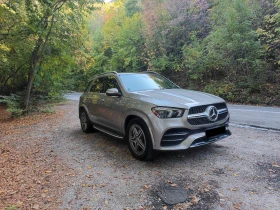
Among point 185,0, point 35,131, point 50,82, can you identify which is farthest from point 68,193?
point 185,0

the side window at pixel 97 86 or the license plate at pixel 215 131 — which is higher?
the side window at pixel 97 86

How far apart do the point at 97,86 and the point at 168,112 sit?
278cm

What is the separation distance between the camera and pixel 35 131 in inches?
287

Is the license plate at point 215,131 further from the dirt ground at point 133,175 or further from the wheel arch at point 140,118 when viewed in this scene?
the wheel arch at point 140,118

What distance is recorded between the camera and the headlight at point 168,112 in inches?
147

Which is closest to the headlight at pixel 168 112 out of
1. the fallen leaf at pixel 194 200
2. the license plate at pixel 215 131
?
the license plate at pixel 215 131

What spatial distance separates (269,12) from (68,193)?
1613cm

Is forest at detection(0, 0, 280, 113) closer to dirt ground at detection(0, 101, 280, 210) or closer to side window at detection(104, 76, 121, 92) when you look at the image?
side window at detection(104, 76, 121, 92)

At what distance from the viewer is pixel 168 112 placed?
147 inches

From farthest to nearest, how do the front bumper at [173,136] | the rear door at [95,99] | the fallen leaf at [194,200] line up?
the rear door at [95,99] < the front bumper at [173,136] < the fallen leaf at [194,200]

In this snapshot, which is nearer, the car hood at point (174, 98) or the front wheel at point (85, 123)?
the car hood at point (174, 98)

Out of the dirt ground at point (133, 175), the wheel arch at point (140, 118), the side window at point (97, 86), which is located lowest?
the dirt ground at point (133, 175)

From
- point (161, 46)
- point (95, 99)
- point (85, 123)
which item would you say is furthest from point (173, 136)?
point (161, 46)

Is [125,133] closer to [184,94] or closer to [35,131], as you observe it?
[184,94]
